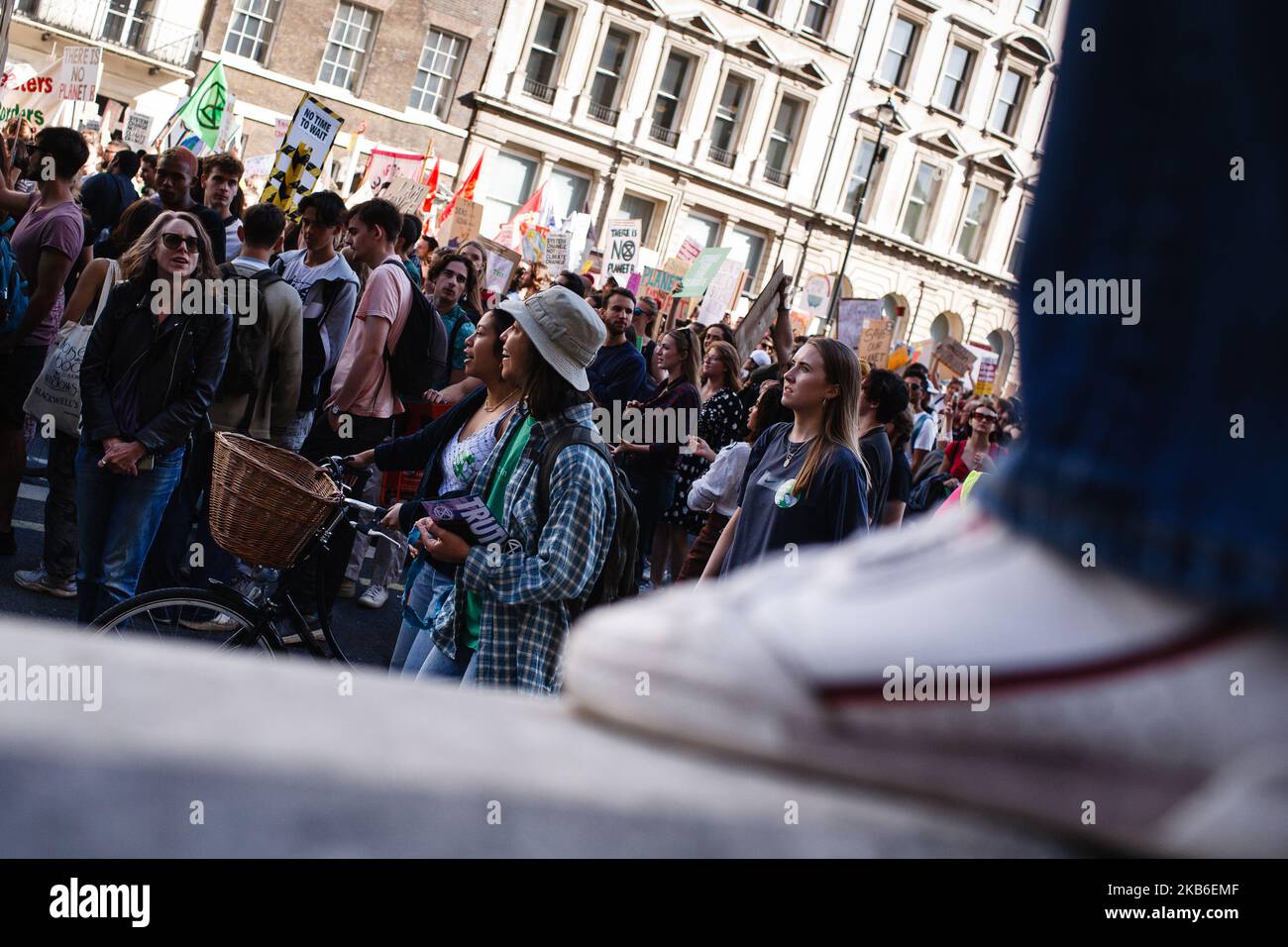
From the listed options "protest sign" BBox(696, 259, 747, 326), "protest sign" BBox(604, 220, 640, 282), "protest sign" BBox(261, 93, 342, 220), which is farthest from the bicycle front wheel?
"protest sign" BBox(696, 259, 747, 326)

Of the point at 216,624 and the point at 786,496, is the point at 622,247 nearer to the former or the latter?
the point at 786,496

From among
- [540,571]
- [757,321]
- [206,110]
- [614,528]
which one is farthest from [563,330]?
[206,110]

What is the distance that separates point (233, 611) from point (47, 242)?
2.98m

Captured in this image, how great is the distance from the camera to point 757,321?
10.5m

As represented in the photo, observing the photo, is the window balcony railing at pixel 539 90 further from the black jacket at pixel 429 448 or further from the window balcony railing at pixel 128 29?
the black jacket at pixel 429 448

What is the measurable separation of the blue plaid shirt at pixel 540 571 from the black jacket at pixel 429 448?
0.80 meters

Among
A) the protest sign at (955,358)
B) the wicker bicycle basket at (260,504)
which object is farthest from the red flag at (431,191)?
the wicker bicycle basket at (260,504)

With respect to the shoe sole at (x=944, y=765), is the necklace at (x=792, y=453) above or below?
above

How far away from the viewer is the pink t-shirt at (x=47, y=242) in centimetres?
638

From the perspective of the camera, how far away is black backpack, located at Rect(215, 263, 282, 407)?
5.83 m

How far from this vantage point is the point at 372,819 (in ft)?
1.89

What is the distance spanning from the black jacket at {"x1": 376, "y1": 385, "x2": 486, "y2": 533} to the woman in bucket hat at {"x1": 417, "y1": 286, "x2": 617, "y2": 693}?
534 mm

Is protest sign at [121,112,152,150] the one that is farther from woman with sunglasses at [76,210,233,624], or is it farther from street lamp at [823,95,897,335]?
woman with sunglasses at [76,210,233,624]
